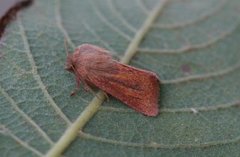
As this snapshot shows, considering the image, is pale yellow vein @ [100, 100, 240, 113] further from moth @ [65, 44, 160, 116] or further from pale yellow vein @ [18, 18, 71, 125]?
pale yellow vein @ [18, 18, 71, 125]

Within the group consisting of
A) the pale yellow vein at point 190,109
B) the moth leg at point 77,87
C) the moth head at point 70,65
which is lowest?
the pale yellow vein at point 190,109

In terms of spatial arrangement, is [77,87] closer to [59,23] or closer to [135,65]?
[135,65]

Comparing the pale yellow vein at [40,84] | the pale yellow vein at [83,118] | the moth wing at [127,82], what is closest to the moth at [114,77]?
the moth wing at [127,82]

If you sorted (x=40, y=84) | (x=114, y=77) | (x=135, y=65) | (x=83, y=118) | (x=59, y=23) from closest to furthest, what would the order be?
(x=83, y=118)
(x=40, y=84)
(x=114, y=77)
(x=135, y=65)
(x=59, y=23)

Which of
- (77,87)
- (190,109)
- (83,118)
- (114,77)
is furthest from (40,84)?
(190,109)

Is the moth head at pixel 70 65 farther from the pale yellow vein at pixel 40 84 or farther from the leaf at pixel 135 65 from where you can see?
the pale yellow vein at pixel 40 84

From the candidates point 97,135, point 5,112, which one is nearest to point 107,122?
point 97,135

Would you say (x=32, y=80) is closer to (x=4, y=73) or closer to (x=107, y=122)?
(x=4, y=73)
